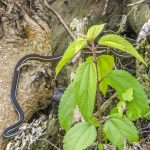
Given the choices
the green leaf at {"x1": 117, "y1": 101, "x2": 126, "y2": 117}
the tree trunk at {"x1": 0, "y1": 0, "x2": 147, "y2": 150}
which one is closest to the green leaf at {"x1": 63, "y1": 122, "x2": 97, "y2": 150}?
the green leaf at {"x1": 117, "y1": 101, "x2": 126, "y2": 117}

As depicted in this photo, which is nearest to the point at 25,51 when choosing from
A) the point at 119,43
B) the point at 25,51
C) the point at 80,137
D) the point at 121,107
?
the point at 25,51

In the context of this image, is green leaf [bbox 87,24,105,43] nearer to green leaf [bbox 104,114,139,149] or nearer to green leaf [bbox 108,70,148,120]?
green leaf [bbox 108,70,148,120]

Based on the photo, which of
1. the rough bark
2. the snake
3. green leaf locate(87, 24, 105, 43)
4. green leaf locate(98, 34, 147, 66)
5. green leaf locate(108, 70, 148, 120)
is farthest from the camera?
the rough bark

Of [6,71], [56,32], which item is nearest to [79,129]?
[6,71]

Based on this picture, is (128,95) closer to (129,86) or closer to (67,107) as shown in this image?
(129,86)

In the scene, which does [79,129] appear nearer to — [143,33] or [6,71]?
[143,33]

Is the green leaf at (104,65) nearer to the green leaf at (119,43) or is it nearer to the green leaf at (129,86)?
the green leaf at (129,86)
